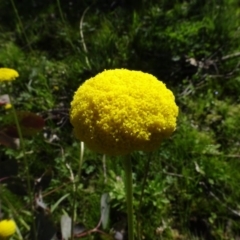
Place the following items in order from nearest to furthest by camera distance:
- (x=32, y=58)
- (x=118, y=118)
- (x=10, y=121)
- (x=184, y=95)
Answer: (x=118, y=118) < (x=10, y=121) < (x=184, y=95) < (x=32, y=58)

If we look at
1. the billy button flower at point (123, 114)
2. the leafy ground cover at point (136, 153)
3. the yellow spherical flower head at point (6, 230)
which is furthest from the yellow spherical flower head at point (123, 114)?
the yellow spherical flower head at point (6, 230)

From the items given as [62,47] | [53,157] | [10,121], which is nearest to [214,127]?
[53,157]

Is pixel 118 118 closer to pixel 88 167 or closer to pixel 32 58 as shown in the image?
pixel 88 167

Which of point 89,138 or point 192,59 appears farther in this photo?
point 192,59

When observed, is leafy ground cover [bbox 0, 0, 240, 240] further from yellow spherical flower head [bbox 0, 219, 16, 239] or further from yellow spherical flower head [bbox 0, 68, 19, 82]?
yellow spherical flower head [bbox 0, 219, 16, 239]

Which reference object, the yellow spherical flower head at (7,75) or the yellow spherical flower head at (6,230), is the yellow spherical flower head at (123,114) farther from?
the yellow spherical flower head at (6,230)

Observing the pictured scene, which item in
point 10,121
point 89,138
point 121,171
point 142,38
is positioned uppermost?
point 142,38

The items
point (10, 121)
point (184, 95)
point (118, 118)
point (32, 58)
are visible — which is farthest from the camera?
point (32, 58)
